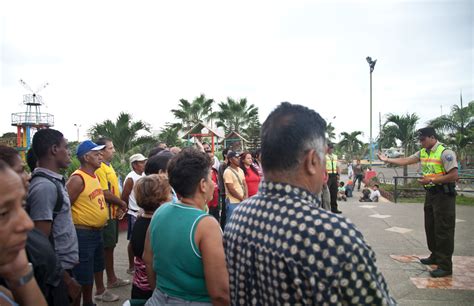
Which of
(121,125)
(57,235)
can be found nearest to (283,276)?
(57,235)

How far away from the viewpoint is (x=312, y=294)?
3.90ft

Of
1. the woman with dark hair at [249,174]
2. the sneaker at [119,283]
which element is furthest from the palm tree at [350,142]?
Answer: the sneaker at [119,283]

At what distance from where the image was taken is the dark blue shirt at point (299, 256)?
115 centimetres

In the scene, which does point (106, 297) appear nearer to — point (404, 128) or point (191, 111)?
point (404, 128)

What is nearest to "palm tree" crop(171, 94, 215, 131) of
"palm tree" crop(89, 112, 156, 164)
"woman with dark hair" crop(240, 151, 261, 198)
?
"palm tree" crop(89, 112, 156, 164)

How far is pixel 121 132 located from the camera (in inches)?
556

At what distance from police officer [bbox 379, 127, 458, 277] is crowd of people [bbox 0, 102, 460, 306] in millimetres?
3908

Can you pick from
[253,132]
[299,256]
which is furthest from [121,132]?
[253,132]

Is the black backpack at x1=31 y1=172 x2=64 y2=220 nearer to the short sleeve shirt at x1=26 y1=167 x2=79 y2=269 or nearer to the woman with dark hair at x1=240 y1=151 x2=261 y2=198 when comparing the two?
the short sleeve shirt at x1=26 y1=167 x2=79 y2=269

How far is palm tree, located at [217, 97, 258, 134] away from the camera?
33.8 metres

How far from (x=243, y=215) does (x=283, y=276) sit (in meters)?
0.34

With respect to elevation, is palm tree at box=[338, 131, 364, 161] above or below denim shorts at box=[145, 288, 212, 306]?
above

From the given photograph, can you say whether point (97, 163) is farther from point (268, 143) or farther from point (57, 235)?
point (268, 143)

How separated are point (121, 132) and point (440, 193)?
1209 centimetres
